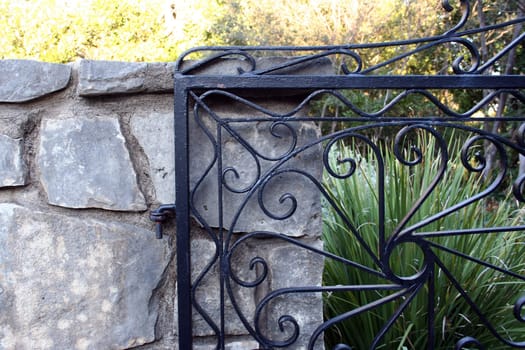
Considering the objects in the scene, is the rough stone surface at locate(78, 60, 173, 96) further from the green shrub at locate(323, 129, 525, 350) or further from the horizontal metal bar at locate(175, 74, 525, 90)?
the green shrub at locate(323, 129, 525, 350)

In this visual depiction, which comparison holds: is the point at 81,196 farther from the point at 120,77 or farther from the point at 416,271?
the point at 416,271

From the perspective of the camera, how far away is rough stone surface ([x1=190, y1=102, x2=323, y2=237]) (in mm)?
1083

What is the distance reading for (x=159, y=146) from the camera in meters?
1.08

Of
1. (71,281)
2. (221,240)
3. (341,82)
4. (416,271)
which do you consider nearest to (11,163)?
(71,281)

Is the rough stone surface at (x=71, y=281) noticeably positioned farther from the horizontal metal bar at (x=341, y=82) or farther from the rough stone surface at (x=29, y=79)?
the horizontal metal bar at (x=341, y=82)

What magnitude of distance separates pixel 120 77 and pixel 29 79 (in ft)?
0.61

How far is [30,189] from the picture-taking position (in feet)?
3.50

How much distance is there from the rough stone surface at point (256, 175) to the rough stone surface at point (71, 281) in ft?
0.58

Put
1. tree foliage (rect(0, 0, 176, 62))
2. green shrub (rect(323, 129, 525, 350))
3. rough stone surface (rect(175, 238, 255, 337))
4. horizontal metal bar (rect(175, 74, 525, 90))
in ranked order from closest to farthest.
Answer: horizontal metal bar (rect(175, 74, 525, 90))
rough stone surface (rect(175, 238, 255, 337))
green shrub (rect(323, 129, 525, 350))
tree foliage (rect(0, 0, 176, 62))

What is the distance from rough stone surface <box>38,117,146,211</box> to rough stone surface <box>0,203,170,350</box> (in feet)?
0.19

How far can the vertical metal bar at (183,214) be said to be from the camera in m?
1.01

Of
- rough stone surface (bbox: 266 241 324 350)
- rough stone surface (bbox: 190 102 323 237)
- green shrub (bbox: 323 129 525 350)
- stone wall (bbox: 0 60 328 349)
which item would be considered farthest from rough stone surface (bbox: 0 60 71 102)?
green shrub (bbox: 323 129 525 350)

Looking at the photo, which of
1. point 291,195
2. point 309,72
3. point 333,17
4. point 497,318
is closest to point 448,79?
point 309,72

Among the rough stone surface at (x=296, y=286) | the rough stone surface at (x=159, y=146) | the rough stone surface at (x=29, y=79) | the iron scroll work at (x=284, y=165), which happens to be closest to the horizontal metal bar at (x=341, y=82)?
the iron scroll work at (x=284, y=165)
